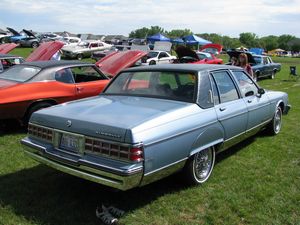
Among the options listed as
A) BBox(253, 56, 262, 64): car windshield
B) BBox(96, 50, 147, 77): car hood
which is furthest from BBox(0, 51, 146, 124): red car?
BBox(253, 56, 262, 64): car windshield

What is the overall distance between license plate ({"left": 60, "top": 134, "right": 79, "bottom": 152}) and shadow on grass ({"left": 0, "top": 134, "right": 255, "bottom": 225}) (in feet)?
2.05

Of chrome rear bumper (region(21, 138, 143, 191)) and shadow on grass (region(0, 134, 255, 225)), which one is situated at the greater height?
chrome rear bumper (region(21, 138, 143, 191))

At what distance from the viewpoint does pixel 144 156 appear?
3645mm

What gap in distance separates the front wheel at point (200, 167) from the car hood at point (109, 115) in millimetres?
622

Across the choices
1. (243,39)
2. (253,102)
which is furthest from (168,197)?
(243,39)

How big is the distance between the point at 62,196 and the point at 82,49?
101 ft

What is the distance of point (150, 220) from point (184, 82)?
1.87 metres

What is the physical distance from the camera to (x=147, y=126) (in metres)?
3.77

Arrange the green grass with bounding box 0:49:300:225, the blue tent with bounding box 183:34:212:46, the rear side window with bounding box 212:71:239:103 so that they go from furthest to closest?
the blue tent with bounding box 183:34:212:46, the rear side window with bounding box 212:71:239:103, the green grass with bounding box 0:49:300:225

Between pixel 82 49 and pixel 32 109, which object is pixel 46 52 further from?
pixel 82 49

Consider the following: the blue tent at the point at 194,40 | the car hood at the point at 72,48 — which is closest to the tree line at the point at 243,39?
the blue tent at the point at 194,40

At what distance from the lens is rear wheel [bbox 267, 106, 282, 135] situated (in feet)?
23.1

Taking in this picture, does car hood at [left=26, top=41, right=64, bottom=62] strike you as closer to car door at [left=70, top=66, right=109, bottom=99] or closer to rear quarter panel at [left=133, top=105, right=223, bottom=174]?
car door at [left=70, top=66, right=109, bottom=99]

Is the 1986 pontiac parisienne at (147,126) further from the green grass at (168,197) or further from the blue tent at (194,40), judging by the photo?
the blue tent at (194,40)
